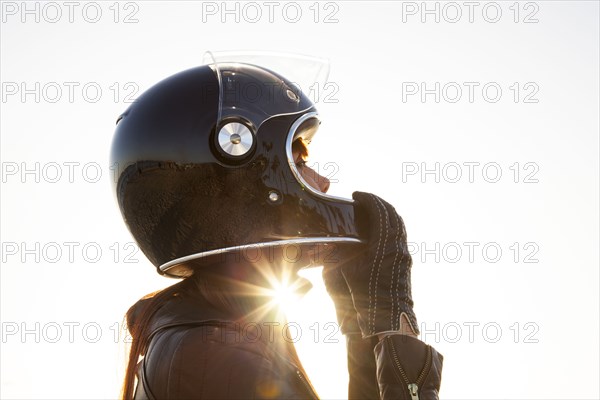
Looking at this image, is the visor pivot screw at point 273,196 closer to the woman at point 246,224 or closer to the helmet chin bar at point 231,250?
the woman at point 246,224

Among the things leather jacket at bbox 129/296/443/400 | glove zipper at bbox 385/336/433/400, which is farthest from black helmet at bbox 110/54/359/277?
glove zipper at bbox 385/336/433/400

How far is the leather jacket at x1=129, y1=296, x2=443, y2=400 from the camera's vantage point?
2.94 meters

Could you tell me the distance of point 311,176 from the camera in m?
4.14

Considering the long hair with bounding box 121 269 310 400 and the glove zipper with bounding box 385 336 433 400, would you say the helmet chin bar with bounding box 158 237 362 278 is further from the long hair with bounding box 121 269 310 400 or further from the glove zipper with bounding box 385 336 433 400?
the glove zipper with bounding box 385 336 433 400

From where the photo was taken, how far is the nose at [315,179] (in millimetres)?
4086

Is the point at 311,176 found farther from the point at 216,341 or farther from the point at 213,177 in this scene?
the point at 216,341

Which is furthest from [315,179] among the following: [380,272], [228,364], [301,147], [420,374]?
[228,364]

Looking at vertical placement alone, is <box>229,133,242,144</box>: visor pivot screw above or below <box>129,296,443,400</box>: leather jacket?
above

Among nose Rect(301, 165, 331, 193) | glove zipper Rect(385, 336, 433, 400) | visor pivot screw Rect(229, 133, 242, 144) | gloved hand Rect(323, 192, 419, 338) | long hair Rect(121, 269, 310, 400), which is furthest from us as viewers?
nose Rect(301, 165, 331, 193)

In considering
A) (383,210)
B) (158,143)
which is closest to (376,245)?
(383,210)

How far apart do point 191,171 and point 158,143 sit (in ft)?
0.87

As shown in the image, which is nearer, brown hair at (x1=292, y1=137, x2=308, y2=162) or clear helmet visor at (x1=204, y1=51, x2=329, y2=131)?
clear helmet visor at (x1=204, y1=51, x2=329, y2=131)

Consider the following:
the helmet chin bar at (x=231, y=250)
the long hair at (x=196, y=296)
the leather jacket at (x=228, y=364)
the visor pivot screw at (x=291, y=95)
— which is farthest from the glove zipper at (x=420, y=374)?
the visor pivot screw at (x=291, y=95)

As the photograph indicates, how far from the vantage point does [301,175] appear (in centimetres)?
402
